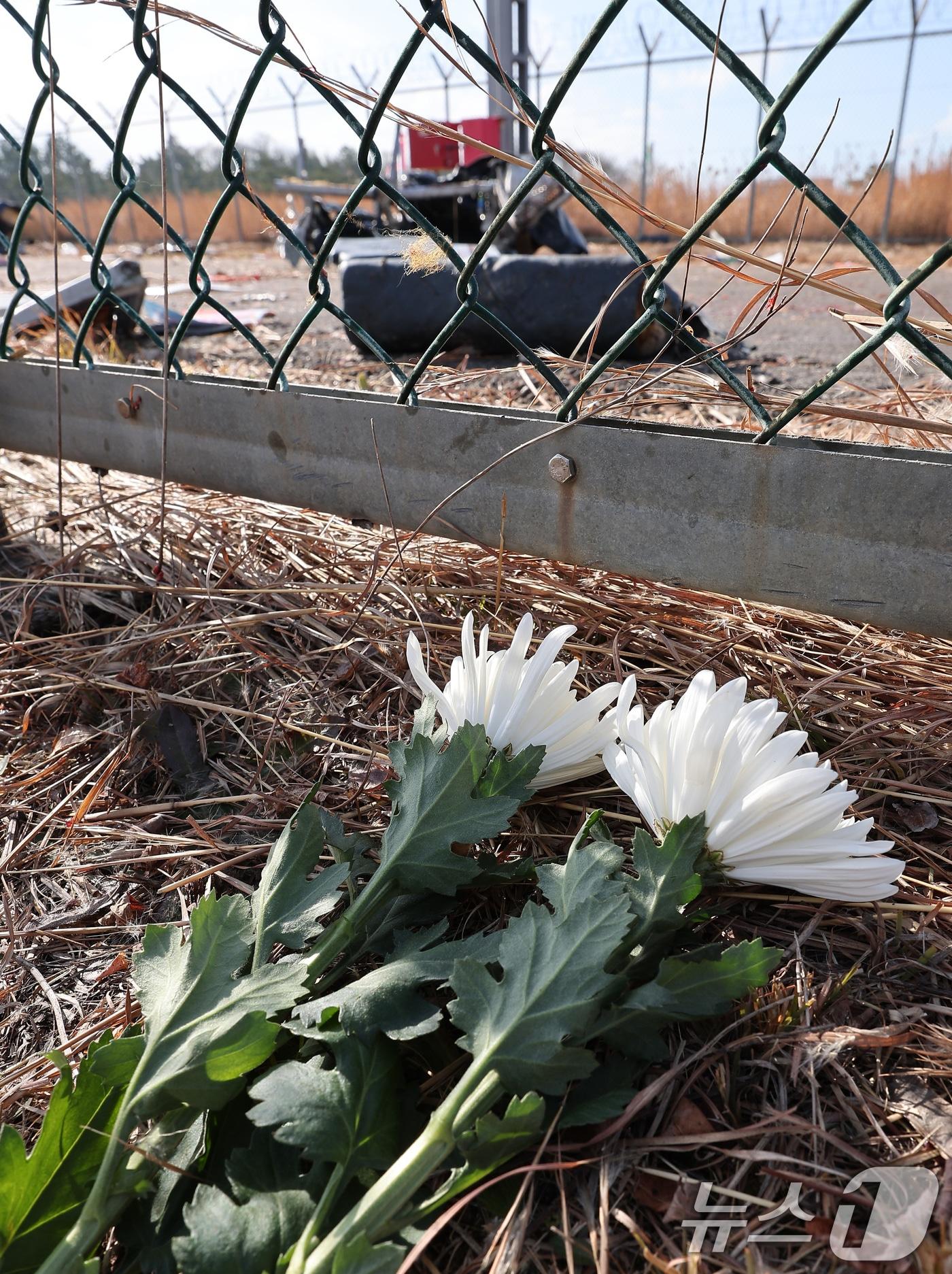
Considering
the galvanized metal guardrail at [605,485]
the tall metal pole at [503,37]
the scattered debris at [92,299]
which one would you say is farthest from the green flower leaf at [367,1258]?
the tall metal pole at [503,37]

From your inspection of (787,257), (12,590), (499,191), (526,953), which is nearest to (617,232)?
(787,257)

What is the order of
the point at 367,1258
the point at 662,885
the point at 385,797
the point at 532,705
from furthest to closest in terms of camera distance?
1. the point at 385,797
2. the point at 532,705
3. the point at 662,885
4. the point at 367,1258

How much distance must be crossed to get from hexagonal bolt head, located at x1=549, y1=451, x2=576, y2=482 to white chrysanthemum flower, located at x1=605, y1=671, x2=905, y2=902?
53 centimetres

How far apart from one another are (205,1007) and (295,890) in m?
0.14

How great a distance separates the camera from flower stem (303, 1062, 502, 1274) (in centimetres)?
61

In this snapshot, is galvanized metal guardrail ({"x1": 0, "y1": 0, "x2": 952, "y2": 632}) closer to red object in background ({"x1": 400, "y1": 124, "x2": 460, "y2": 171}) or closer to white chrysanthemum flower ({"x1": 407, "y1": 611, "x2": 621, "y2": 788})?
white chrysanthemum flower ({"x1": 407, "y1": 611, "x2": 621, "y2": 788})

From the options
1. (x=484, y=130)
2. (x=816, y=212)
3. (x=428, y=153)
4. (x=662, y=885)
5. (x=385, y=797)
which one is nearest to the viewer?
(x=662, y=885)

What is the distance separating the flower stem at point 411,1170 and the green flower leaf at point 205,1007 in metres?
0.14

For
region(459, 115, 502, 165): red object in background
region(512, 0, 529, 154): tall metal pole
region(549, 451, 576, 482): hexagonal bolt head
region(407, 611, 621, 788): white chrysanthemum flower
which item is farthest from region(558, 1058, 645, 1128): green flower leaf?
region(512, 0, 529, 154): tall metal pole

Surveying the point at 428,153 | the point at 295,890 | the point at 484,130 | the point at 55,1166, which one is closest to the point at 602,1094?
the point at 295,890

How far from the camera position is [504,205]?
58.1 inches

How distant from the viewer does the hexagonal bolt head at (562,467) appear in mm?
1311

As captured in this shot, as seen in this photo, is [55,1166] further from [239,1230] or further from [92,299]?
[92,299]

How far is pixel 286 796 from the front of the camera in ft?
3.84
